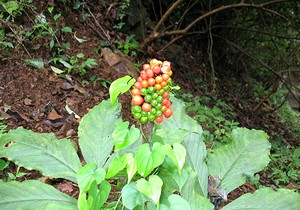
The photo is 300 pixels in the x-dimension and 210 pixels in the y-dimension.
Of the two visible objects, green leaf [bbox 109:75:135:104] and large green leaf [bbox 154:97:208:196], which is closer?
green leaf [bbox 109:75:135:104]

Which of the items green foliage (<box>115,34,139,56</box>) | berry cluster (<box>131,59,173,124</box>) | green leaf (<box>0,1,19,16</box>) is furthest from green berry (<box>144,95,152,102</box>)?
green foliage (<box>115,34,139,56</box>)

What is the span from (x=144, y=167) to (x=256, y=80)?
9051 mm

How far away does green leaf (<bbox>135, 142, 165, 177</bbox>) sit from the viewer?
3.98 ft

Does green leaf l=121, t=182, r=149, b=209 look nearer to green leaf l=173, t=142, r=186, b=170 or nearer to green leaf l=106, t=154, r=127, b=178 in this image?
green leaf l=106, t=154, r=127, b=178

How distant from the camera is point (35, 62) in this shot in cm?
329

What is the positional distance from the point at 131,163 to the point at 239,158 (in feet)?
2.91

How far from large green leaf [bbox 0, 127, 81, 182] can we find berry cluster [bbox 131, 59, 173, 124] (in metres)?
0.51

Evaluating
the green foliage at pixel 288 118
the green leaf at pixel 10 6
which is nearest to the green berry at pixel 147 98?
the green leaf at pixel 10 6

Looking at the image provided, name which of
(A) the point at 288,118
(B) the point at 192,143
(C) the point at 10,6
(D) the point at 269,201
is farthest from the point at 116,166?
(A) the point at 288,118

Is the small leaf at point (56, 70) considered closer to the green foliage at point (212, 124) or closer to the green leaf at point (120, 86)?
the green foliage at point (212, 124)

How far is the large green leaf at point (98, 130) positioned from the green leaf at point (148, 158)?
445mm

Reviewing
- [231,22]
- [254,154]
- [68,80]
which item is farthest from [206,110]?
[231,22]

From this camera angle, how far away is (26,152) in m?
1.61

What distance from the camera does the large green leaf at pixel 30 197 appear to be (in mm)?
1440
